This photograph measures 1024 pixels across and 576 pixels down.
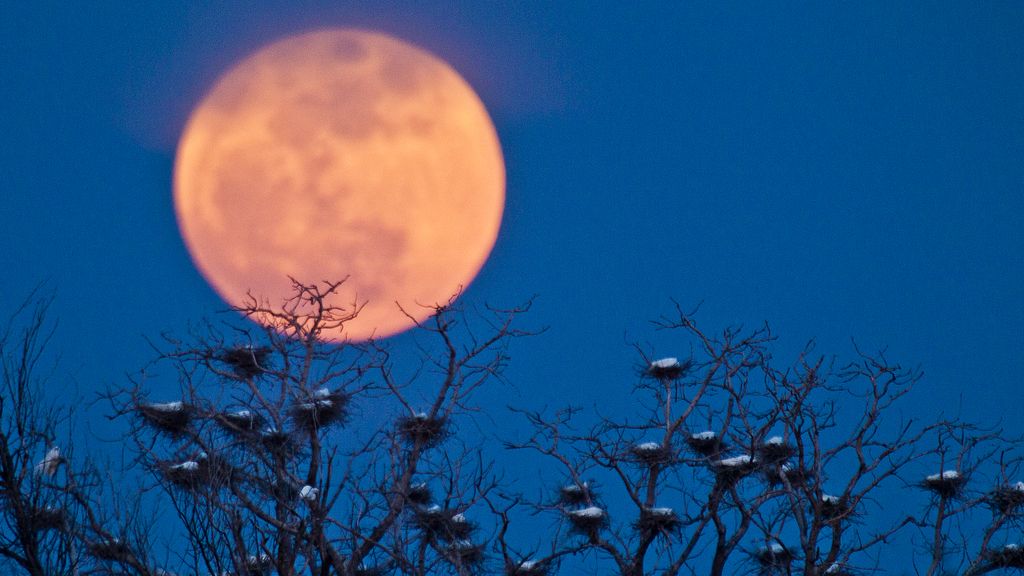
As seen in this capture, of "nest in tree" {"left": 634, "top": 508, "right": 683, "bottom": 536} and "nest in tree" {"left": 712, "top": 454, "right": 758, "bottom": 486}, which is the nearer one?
"nest in tree" {"left": 712, "top": 454, "right": 758, "bottom": 486}

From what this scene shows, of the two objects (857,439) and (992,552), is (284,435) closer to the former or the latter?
(857,439)

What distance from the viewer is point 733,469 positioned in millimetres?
10695

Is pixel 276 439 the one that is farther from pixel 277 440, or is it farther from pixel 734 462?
pixel 734 462

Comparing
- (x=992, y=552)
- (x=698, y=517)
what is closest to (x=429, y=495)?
(x=698, y=517)

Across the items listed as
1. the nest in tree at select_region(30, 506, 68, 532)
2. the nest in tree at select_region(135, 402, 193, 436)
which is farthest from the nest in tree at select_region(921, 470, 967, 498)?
the nest in tree at select_region(30, 506, 68, 532)

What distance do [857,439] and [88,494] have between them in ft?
20.4

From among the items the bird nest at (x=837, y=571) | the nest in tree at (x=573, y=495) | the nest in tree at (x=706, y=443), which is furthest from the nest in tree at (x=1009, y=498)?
the nest in tree at (x=573, y=495)

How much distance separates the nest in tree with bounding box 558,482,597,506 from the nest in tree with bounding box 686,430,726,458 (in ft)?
4.25

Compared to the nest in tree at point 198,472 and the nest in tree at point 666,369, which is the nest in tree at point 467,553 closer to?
the nest in tree at point 198,472

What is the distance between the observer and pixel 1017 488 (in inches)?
413

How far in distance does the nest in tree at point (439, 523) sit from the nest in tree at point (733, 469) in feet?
8.98

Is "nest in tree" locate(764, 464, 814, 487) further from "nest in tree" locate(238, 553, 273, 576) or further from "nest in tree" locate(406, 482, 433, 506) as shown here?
"nest in tree" locate(238, 553, 273, 576)

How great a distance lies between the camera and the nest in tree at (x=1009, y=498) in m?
10.3

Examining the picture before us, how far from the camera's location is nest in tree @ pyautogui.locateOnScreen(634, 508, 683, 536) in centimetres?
1132
